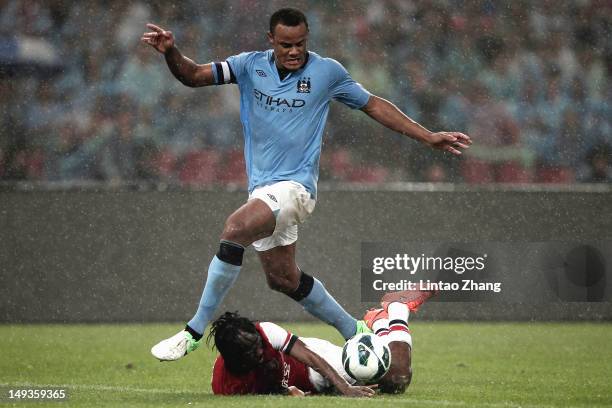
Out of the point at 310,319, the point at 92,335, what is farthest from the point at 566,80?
the point at 92,335

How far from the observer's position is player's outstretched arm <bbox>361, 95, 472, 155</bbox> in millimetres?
6988

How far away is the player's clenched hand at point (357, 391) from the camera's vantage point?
19.9ft

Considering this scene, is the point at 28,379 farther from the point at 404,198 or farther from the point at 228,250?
the point at 404,198

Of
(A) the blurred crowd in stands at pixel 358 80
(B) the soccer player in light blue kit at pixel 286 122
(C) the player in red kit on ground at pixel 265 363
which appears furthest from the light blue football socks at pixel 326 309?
(A) the blurred crowd in stands at pixel 358 80

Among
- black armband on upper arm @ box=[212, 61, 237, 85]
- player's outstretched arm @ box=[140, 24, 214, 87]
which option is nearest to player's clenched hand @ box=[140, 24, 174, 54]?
player's outstretched arm @ box=[140, 24, 214, 87]

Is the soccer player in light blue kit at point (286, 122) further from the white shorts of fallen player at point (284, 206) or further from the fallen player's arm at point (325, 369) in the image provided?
the fallen player's arm at point (325, 369)

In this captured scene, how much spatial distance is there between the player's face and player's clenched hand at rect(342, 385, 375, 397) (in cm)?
196

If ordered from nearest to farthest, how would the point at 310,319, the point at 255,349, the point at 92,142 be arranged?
the point at 255,349 < the point at 310,319 < the point at 92,142

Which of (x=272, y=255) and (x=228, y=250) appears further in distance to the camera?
(x=272, y=255)

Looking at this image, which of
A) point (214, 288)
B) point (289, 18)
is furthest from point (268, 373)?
point (289, 18)

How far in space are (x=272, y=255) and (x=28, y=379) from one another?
185cm

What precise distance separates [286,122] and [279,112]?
0.24ft

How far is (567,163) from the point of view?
1286cm

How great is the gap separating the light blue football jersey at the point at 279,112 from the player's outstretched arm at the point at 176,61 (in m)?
0.09
